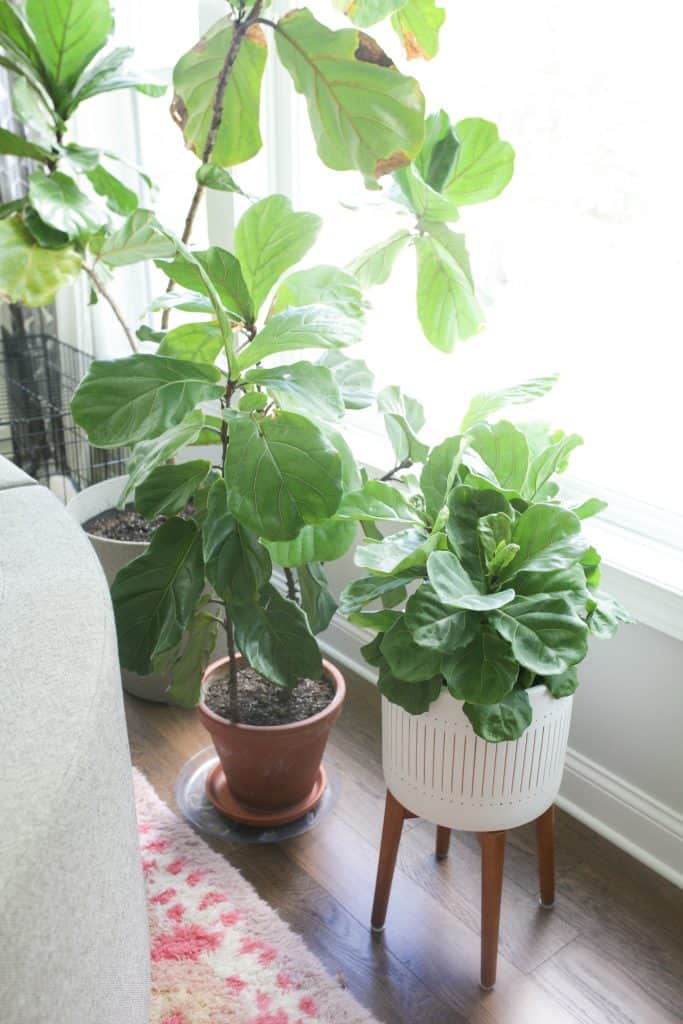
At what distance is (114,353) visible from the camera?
2564 mm

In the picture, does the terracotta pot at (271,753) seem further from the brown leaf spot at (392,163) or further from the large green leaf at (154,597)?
the brown leaf spot at (392,163)

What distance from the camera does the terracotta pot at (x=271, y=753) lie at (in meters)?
1.48

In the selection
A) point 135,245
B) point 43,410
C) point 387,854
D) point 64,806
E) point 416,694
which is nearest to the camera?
point 64,806

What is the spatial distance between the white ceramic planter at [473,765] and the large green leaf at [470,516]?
0.18 m

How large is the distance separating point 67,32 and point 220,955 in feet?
4.76

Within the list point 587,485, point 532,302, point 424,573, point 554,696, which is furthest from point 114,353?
point 554,696

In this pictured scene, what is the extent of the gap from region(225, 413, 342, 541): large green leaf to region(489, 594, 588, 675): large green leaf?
252mm

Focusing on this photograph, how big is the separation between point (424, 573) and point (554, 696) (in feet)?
0.74

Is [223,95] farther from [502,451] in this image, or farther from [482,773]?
Answer: [482,773]

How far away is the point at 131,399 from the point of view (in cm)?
108

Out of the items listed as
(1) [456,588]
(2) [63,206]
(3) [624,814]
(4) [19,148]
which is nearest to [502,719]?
(1) [456,588]

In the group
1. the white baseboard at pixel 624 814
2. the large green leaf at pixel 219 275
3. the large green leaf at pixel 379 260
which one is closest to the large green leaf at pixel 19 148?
the large green leaf at pixel 219 275

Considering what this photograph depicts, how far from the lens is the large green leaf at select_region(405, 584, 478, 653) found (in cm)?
104

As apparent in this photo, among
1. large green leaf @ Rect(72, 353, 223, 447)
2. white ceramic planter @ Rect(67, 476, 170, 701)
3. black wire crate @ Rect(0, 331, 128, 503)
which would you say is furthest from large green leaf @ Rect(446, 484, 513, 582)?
black wire crate @ Rect(0, 331, 128, 503)
